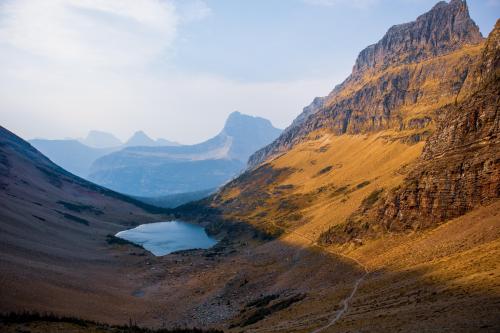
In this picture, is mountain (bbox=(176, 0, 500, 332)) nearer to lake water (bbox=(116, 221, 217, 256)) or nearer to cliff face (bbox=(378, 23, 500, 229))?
cliff face (bbox=(378, 23, 500, 229))

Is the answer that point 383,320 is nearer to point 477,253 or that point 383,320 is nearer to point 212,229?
point 477,253

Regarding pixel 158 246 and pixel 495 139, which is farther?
pixel 158 246

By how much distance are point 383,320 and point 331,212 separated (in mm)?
88350

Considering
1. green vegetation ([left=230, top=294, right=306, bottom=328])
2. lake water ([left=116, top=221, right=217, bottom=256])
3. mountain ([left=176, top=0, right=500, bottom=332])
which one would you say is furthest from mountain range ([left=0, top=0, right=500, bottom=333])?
lake water ([left=116, top=221, right=217, bottom=256])

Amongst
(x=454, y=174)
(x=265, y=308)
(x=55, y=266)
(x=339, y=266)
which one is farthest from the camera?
(x=55, y=266)

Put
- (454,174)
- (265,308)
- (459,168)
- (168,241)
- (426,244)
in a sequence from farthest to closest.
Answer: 1. (168,241)
2. (454,174)
3. (459,168)
4. (426,244)
5. (265,308)

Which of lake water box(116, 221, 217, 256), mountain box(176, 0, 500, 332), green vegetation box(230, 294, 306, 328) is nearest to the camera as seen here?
mountain box(176, 0, 500, 332)

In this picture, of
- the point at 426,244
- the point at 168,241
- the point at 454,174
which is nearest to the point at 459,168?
the point at 454,174

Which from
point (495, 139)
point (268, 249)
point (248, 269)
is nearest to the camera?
point (495, 139)

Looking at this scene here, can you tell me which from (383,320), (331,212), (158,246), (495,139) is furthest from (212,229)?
(383,320)

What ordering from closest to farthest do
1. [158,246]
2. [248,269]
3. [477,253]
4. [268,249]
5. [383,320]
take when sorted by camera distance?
[383,320] → [477,253] → [248,269] → [268,249] → [158,246]

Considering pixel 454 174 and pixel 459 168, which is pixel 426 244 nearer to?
pixel 454 174

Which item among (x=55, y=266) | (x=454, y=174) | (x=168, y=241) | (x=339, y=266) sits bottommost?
(x=168, y=241)

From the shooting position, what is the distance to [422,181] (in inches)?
3002
